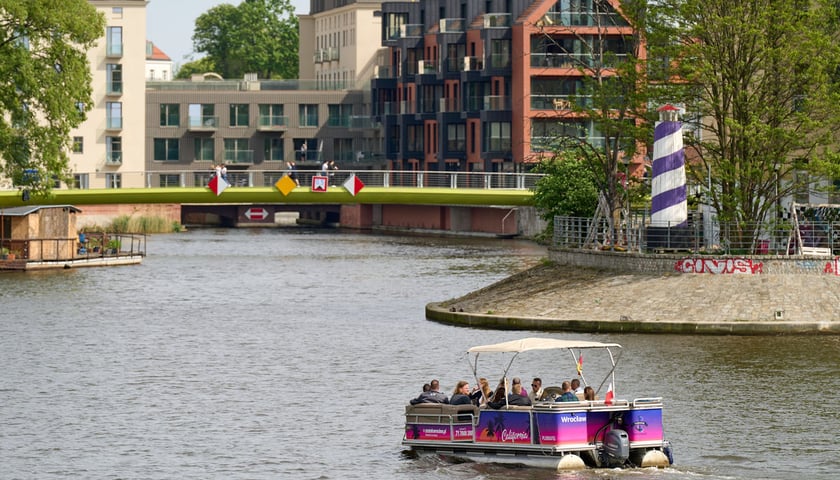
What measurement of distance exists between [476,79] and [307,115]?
3661 centimetres

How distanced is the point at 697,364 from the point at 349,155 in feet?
449

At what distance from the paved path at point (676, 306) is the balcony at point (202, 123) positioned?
121 meters

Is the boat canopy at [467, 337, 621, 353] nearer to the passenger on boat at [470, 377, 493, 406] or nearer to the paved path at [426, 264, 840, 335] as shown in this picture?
the passenger on boat at [470, 377, 493, 406]

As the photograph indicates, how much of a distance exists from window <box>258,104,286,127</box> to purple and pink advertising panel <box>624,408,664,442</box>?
15091 centimetres

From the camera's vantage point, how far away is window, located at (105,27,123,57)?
176625mm

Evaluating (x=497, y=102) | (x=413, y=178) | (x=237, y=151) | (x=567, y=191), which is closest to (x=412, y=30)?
(x=237, y=151)

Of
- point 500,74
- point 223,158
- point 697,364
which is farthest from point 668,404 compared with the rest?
→ point 223,158

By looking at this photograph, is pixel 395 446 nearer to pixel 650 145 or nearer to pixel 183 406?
pixel 183 406

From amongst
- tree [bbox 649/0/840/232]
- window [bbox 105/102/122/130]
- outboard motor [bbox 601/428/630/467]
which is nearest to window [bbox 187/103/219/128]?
window [bbox 105/102/122/130]

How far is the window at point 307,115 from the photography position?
191875mm

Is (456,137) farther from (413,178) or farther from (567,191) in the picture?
(567,191)

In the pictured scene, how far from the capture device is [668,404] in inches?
1978

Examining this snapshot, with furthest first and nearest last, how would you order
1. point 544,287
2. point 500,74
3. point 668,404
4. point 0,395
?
point 500,74 → point 544,287 → point 0,395 → point 668,404

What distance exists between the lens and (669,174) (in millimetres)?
70188
